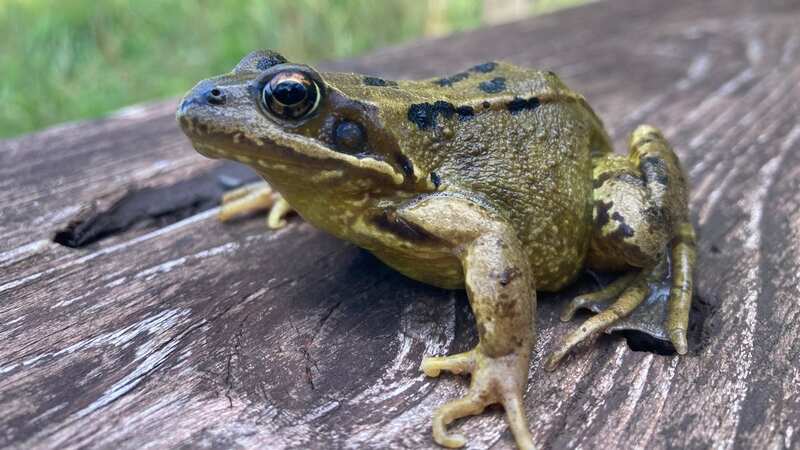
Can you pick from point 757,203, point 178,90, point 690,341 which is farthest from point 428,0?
point 690,341

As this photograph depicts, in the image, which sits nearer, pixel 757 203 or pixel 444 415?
pixel 444 415

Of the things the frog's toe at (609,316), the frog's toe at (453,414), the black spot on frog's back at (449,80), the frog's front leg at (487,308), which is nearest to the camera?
the frog's toe at (453,414)

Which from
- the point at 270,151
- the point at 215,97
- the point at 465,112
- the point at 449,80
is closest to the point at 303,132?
the point at 270,151

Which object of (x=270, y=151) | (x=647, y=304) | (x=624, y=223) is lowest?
(x=647, y=304)

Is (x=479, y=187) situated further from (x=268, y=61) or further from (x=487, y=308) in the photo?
(x=268, y=61)

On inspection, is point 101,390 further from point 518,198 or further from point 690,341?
point 690,341

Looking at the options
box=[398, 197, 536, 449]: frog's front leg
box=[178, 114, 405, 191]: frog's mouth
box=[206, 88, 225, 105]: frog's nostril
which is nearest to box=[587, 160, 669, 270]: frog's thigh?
box=[398, 197, 536, 449]: frog's front leg

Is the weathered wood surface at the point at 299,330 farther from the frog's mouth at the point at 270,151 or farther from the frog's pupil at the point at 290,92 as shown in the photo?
the frog's pupil at the point at 290,92

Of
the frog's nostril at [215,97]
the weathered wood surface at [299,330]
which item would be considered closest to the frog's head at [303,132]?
the frog's nostril at [215,97]
